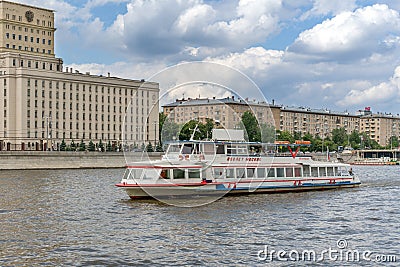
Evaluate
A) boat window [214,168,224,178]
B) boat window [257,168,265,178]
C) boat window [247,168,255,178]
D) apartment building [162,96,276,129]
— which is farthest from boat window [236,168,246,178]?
apartment building [162,96,276,129]

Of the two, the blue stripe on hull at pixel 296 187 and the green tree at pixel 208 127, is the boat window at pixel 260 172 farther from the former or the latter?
the green tree at pixel 208 127

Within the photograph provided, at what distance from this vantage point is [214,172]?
141 feet

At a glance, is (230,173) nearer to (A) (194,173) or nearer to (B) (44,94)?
(A) (194,173)

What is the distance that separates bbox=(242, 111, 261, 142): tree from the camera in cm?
3441

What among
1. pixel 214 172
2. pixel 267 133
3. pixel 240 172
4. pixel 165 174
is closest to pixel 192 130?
pixel 165 174

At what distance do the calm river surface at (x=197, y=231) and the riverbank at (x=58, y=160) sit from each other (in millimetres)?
49342

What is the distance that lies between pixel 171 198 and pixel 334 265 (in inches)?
766

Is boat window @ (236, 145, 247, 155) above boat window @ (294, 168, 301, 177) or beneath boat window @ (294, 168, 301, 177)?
above

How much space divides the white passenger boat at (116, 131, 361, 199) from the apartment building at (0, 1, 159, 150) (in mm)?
68580

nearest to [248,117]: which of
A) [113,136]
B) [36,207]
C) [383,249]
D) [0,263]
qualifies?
[383,249]

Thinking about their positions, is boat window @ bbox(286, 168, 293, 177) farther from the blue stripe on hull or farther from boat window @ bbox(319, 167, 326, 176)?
boat window @ bbox(319, 167, 326, 176)

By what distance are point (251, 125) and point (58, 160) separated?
69.0 meters

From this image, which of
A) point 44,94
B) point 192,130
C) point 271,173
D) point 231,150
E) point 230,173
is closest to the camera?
point 192,130

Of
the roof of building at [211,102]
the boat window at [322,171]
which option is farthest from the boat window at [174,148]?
the boat window at [322,171]
